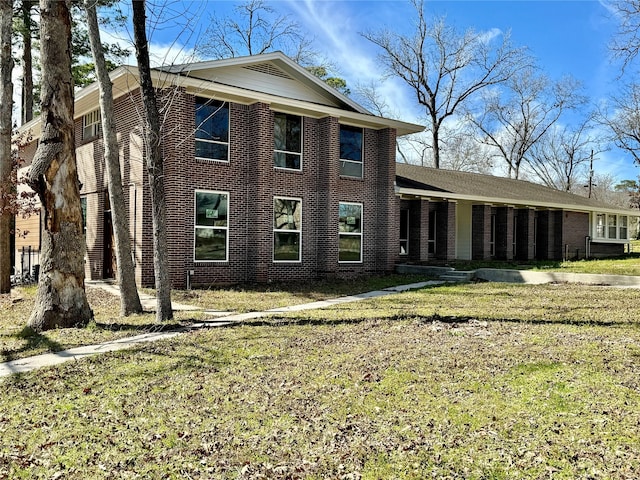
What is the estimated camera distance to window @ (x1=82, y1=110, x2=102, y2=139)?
1728 cm

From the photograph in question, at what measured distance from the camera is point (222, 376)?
6.31 metres

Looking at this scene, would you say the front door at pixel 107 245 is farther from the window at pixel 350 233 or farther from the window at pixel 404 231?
the window at pixel 404 231

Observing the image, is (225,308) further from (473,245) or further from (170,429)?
(473,245)

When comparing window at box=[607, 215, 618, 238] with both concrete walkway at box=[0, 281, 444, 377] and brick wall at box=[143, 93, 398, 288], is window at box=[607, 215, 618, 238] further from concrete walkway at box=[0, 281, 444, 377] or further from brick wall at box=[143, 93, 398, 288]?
concrete walkway at box=[0, 281, 444, 377]

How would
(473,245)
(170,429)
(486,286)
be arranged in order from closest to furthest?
1. (170,429)
2. (486,286)
3. (473,245)

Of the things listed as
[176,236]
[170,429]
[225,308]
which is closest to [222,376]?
[170,429]

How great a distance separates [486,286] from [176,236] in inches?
346

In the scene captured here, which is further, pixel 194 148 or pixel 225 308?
pixel 194 148

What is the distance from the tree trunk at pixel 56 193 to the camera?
8.95 meters

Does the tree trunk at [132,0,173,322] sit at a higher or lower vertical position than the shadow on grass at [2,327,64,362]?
higher

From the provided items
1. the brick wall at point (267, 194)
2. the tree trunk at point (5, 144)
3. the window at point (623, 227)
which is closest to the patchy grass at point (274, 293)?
the brick wall at point (267, 194)

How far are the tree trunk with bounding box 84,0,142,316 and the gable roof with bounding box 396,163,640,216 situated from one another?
1110 cm

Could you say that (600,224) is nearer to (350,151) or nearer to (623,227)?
(623,227)

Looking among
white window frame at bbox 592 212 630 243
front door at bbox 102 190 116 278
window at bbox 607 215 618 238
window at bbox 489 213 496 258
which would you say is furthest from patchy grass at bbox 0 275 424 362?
window at bbox 607 215 618 238
